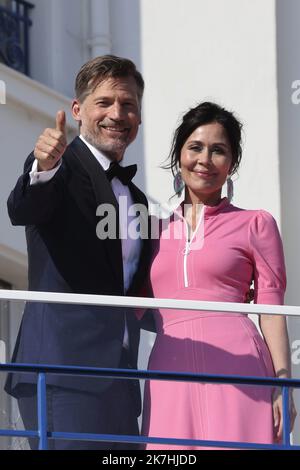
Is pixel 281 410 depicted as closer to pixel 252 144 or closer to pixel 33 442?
pixel 33 442

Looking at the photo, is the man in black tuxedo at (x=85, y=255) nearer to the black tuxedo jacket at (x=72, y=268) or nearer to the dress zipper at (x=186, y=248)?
the black tuxedo jacket at (x=72, y=268)

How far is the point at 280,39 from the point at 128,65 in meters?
3.17

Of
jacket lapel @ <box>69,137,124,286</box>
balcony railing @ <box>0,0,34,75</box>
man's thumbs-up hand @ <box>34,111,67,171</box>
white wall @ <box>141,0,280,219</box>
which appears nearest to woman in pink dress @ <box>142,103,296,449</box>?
jacket lapel @ <box>69,137,124,286</box>

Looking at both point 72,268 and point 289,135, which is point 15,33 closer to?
point 289,135

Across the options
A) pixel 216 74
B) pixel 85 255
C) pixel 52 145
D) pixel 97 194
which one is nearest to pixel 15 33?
pixel 216 74

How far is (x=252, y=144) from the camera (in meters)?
11.0

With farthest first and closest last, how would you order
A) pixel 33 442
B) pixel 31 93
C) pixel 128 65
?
pixel 31 93 → pixel 128 65 → pixel 33 442

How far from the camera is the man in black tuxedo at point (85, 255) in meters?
7.57

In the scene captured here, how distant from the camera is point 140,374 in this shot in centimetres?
759

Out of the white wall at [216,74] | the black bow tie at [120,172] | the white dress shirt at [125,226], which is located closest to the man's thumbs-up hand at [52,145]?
the white dress shirt at [125,226]

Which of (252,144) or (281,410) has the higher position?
(252,144)

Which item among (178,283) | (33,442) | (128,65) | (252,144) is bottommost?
(33,442)

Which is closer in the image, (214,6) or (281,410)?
(281,410)

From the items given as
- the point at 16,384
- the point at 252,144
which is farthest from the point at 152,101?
the point at 16,384
